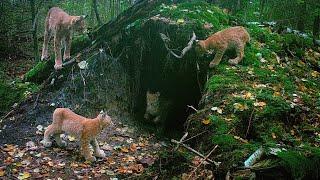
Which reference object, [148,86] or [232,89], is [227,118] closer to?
[232,89]

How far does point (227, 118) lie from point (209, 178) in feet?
5.91

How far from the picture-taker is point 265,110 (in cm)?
555

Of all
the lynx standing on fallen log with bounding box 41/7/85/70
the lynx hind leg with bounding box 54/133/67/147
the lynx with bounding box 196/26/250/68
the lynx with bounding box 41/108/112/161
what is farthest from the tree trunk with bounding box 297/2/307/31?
the lynx hind leg with bounding box 54/133/67/147

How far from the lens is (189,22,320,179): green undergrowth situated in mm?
3898

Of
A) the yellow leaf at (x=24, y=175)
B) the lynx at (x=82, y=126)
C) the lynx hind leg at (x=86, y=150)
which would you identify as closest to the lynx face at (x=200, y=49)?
the lynx at (x=82, y=126)

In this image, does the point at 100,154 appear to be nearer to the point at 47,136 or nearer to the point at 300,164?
the point at 47,136

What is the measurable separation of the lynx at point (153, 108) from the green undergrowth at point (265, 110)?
1984 millimetres

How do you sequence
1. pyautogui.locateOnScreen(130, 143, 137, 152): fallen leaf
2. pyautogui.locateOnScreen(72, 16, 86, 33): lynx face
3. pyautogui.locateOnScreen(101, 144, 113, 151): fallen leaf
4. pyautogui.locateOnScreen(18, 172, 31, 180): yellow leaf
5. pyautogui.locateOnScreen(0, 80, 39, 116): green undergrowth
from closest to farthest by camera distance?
pyautogui.locateOnScreen(18, 172, 31, 180): yellow leaf < pyautogui.locateOnScreen(101, 144, 113, 151): fallen leaf < pyautogui.locateOnScreen(130, 143, 137, 152): fallen leaf < pyautogui.locateOnScreen(72, 16, 86, 33): lynx face < pyautogui.locateOnScreen(0, 80, 39, 116): green undergrowth

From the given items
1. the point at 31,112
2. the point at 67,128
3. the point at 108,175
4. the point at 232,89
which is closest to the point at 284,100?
the point at 232,89

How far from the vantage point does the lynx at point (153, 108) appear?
902cm

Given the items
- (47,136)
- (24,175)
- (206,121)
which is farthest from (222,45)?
(24,175)

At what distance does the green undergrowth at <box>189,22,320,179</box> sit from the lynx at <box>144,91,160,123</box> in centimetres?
198

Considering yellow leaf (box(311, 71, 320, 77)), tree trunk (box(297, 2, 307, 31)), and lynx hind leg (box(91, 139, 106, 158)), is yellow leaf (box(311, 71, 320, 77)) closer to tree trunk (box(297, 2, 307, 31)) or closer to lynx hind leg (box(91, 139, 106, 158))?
tree trunk (box(297, 2, 307, 31))

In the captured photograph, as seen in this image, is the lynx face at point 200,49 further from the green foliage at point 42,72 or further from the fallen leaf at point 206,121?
the green foliage at point 42,72
